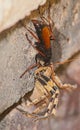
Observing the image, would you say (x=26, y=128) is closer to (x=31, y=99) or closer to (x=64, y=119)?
(x=31, y=99)

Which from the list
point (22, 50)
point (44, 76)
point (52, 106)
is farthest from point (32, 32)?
point (52, 106)

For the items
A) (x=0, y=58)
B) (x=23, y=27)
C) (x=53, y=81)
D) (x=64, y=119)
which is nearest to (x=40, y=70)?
(x=53, y=81)

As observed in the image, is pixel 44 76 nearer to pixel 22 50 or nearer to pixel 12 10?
pixel 22 50

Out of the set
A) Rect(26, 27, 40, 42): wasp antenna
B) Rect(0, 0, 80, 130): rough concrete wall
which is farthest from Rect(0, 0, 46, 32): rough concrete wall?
Rect(26, 27, 40, 42): wasp antenna

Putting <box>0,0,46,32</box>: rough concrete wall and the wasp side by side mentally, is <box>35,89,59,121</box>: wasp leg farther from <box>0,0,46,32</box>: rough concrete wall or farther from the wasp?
<box>0,0,46,32</box>: rough concrete wall

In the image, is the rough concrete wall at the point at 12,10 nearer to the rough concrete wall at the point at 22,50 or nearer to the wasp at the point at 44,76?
the rough concrete wall at the point at 22,50

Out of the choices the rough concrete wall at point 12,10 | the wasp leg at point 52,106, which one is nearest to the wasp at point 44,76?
the wasp leg at point 52,106
